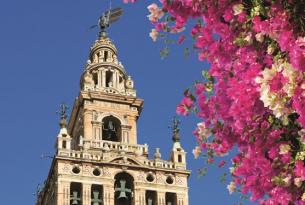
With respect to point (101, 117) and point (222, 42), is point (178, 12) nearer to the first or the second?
point (222, 42)

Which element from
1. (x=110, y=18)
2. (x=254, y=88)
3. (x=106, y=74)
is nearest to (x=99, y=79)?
(x=106, y=74)

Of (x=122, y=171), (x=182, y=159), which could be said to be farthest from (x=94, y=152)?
(x=182, y=159)

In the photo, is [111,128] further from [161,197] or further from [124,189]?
[161,197]

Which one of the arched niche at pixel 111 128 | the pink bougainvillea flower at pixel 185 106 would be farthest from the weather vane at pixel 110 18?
the pink bougainvillea flower at pixel 185 106

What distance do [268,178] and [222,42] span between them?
1.98 m

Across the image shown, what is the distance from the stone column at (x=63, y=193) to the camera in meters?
49.1

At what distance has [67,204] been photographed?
4903cm

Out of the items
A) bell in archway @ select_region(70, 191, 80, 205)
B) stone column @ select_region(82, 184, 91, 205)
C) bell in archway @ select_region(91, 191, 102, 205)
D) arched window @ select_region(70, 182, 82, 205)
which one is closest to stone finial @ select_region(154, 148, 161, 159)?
bell in archway @ select_region(91, 191, 102, 205)

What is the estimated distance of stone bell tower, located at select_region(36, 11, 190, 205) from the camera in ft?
165

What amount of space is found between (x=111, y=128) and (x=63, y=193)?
25.9 feet

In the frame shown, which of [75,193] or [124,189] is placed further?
[124,189]

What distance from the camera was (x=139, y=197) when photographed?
5056 cm

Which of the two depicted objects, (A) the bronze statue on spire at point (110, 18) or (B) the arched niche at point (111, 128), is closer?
(B) the arched niche at point (111, 128)

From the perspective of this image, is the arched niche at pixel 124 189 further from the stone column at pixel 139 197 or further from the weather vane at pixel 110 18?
the weather vane at pixel 110 18
